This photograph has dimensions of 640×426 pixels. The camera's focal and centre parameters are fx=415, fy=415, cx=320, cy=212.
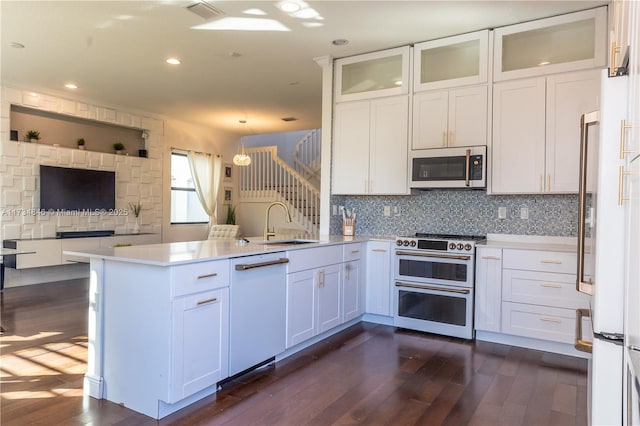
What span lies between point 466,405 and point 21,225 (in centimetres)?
605

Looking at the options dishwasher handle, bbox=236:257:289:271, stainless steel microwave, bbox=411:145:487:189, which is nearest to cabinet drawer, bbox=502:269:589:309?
stainless steel microwave, bbox=411:145:487:189

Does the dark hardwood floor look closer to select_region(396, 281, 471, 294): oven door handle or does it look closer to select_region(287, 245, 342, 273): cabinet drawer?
select_region(396, 281, 471, 294): oven door handle

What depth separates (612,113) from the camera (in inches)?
50.3

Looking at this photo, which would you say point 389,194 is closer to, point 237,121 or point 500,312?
point 500,312

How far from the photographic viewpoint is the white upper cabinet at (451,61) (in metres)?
3.88

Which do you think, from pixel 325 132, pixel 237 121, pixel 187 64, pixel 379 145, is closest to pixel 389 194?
pixel 379 145

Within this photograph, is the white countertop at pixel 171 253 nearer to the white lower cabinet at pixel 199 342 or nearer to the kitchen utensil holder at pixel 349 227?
the white lower cabinet at pixel 199 342

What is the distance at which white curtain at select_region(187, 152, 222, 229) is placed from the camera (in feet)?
27.2

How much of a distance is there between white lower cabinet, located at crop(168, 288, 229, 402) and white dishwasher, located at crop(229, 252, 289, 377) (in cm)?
8

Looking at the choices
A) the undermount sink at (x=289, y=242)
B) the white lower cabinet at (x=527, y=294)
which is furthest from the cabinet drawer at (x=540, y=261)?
the undermount sink at (x=289, y=242)

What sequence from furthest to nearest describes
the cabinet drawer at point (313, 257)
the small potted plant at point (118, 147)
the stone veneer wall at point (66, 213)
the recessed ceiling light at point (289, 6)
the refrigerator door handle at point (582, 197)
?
the small potted plant at point (118, 147) → the stone veneer wall at point (66, 213) → the recessed ceiling light at point (289, 6) → the cabinet drawer at point (313, 257) → the refrigerator door handle at point (582, 197)

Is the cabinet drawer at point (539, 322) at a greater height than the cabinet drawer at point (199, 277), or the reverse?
the cabinet drawer at point (199, 277)

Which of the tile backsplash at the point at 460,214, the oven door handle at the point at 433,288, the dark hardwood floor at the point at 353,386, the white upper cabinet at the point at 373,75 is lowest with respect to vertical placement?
the dark hardwood floor at the point at 353,386

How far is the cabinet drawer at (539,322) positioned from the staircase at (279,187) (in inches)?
180
